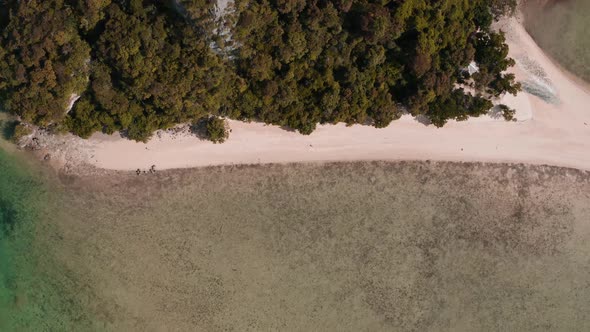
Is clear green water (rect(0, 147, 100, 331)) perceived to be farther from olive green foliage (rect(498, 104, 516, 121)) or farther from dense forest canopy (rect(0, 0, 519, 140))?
olive green foliage (rect(498, 104, 516, 121))

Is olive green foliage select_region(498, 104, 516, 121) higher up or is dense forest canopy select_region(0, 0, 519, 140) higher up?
dense forest canopy select_region(0, 0, 519, 140)

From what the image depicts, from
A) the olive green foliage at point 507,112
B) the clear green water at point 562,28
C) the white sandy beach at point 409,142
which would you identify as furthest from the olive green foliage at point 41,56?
the clear green water at point 562,28

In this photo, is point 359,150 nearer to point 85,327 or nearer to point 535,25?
point 535,25

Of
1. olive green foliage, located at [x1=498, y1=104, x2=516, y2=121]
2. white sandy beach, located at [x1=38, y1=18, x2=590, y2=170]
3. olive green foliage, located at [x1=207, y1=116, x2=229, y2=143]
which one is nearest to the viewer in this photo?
olive green foliage, located at [x1=207, y1=116, x2=229, y2=143]

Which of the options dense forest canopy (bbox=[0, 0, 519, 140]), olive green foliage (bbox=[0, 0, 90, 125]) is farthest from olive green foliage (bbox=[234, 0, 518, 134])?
olive green foliage (bbox=[0, 0, 90, 125])

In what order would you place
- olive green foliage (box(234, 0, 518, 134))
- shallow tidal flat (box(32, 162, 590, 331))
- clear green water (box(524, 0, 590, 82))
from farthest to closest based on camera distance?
clear green water (box(524, 0, 590, 82)), shallow tidal flat (box(32, 162, 590, 331)), olive green foliage (box(234, 0, 518, 134))

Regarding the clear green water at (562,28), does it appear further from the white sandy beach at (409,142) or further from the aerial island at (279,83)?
the white sandy beach at (409,142)

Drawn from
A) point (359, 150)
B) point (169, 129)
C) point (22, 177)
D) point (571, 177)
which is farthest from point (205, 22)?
point (571, 177)
